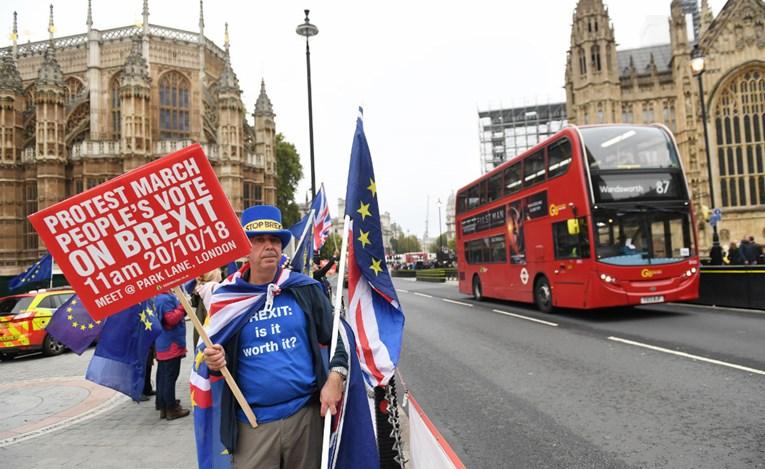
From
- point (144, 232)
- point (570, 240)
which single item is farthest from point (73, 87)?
point (144, 232)

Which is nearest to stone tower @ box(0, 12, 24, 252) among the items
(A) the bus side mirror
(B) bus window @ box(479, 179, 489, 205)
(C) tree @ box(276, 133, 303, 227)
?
(C) tree @ box(276, 133, 303, 227)

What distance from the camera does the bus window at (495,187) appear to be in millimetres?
15305

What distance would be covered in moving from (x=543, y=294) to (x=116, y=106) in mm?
39677

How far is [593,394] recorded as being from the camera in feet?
19.0

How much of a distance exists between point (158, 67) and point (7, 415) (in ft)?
134

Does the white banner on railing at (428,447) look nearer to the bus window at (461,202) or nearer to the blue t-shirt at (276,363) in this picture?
the blue t-shirt at (276,363)

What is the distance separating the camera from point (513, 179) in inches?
563

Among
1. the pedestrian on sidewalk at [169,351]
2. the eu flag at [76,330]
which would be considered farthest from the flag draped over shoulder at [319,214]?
the eu flag at [76,330]

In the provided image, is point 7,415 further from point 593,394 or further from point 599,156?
point 599,156

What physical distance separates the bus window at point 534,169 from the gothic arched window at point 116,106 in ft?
122

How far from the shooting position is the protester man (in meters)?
2.48

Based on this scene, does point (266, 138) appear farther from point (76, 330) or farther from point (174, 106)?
point (76, 330)

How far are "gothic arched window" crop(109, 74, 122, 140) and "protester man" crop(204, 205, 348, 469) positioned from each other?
43.7 metres

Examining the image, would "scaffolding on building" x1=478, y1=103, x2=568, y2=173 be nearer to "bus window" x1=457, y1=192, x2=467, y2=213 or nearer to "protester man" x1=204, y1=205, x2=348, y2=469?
"bus window" x1=457, y1=192, x2=467, y2=213
